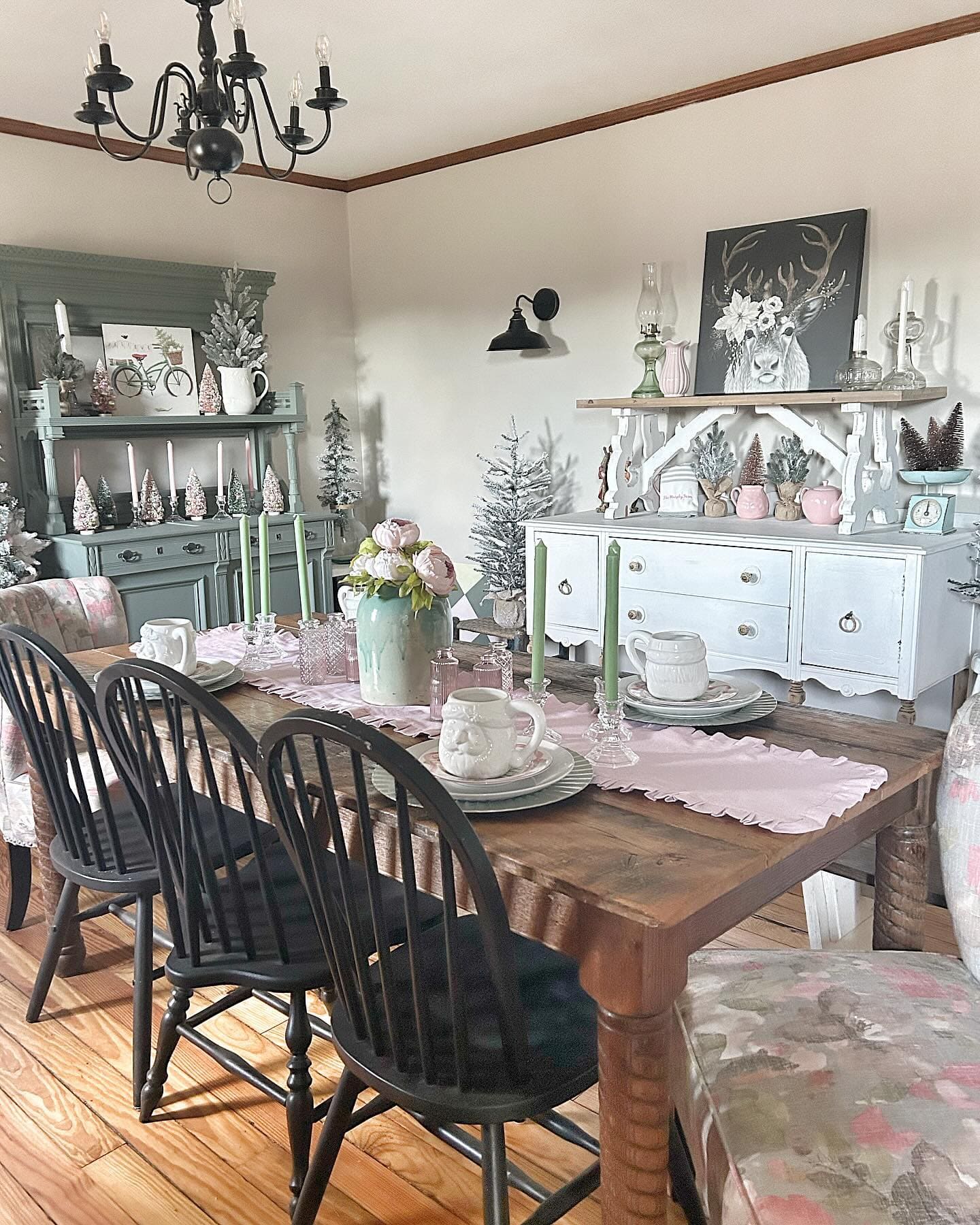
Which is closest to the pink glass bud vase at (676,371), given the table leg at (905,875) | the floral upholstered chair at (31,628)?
the floral upholstered chair at (31,628)

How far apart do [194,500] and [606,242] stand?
6.69ft

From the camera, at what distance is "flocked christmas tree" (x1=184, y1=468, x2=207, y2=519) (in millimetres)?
4406

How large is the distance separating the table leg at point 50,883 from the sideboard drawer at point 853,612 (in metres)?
2.17

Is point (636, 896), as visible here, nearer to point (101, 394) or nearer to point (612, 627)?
point (612, 627)

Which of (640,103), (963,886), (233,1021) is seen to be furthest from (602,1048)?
(640,103)

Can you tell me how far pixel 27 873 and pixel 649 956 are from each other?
2.03 metres

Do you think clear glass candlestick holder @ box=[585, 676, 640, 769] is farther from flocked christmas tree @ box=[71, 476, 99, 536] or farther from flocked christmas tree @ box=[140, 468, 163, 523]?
flocked christmas tree @ box=[140, 468, 163, 523]

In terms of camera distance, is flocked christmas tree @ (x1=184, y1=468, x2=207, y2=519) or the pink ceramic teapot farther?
flocked christmas tree @ (x1=184, y1=468, x2=207, y2=519)

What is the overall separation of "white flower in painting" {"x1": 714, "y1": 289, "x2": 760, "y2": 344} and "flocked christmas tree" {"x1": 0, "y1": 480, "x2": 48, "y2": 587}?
2.66 meters

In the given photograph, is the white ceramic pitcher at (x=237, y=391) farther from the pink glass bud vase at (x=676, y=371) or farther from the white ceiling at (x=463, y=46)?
the pink glass bud vase at (x=676, y=371)

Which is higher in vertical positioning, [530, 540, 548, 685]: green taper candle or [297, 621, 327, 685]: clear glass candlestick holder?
[530, 540, 548, 685]: green taper candle

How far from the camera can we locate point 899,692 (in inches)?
117

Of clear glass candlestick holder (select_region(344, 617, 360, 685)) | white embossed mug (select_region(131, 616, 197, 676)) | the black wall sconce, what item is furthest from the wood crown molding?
white embossed mug (select_region(131, 616, 197, 676))

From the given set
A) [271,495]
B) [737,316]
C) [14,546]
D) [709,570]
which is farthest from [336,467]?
[709,570]
